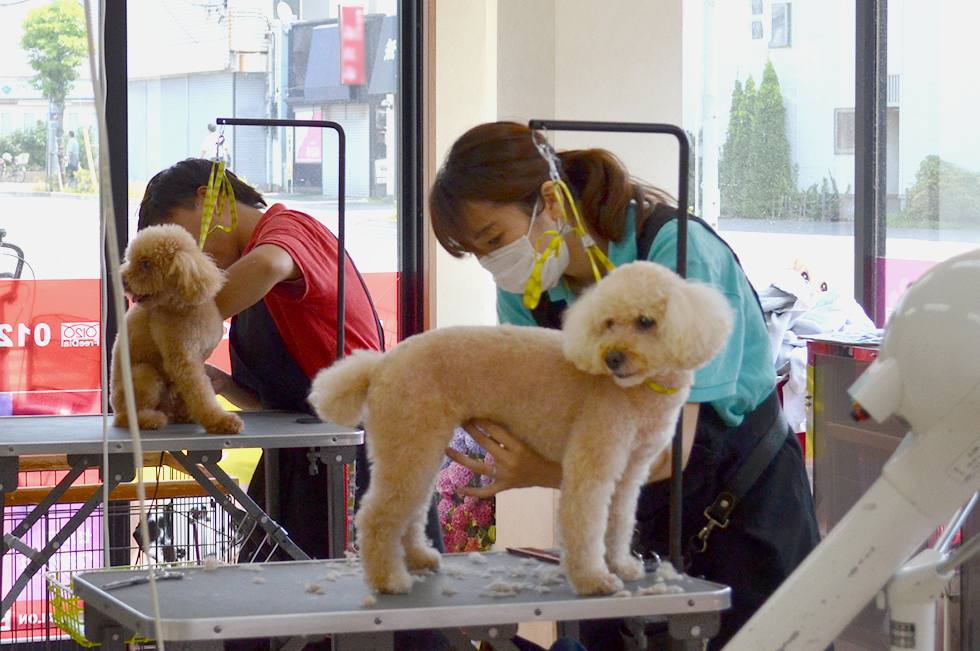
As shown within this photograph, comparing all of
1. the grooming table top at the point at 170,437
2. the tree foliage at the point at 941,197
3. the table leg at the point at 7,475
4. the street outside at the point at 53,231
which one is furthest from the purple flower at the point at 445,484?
the tree foliage at the point at 941,197

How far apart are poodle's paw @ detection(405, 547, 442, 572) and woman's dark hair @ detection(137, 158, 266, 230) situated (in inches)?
46.1

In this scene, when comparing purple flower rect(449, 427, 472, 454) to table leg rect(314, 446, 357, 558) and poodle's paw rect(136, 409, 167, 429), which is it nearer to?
table leg rect(314, 446, 357, 558)

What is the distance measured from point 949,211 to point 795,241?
1.52ft

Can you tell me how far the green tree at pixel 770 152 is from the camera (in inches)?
118

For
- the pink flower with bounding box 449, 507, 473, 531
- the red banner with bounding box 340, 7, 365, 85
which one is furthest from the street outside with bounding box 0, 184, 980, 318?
the pink flower with bounding box 449, 507, 473, 531

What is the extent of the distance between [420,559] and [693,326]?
402 mm

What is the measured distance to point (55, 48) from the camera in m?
2.96

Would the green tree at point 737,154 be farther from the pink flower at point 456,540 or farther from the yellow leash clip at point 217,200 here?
the yellow leash clip at point 217,200

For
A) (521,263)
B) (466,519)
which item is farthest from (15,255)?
(521,263)

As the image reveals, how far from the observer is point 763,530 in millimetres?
1236

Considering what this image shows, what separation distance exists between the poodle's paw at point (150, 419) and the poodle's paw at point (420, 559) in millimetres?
952

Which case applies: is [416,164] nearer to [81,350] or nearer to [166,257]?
[81,350]

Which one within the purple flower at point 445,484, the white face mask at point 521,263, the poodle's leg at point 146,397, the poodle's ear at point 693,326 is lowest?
the purple flower at point 445,484

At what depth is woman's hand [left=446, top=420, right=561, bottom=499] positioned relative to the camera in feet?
3.53
